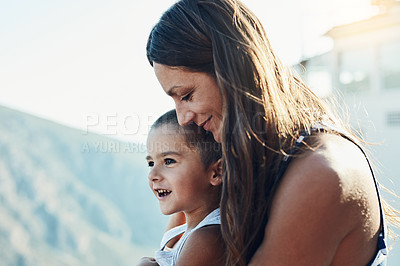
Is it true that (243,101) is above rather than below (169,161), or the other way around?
above

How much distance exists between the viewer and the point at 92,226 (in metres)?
6.12

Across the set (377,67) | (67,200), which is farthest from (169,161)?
(377,67)

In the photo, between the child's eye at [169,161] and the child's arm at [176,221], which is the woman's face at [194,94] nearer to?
the child's eye at [169,161]

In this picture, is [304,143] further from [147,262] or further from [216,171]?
[147,262]

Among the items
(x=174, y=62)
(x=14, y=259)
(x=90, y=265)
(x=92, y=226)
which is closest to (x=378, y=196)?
(x=174, y=62)

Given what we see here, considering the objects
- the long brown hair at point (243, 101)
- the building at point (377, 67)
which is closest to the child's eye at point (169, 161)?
the long brown hair at point (243, 101)

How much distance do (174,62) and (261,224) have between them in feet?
1.75

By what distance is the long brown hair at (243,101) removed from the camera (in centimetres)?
109

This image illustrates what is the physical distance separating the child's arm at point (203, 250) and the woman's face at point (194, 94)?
0.29 meters

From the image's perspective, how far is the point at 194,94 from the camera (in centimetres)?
133

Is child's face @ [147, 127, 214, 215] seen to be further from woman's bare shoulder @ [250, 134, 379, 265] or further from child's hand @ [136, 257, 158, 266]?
woman's bare shoulder @ [250, 134, 379, 265]

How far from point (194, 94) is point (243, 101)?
225 mm

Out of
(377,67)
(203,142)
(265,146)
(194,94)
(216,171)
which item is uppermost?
(194,94)

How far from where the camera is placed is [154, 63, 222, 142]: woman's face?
130cm
